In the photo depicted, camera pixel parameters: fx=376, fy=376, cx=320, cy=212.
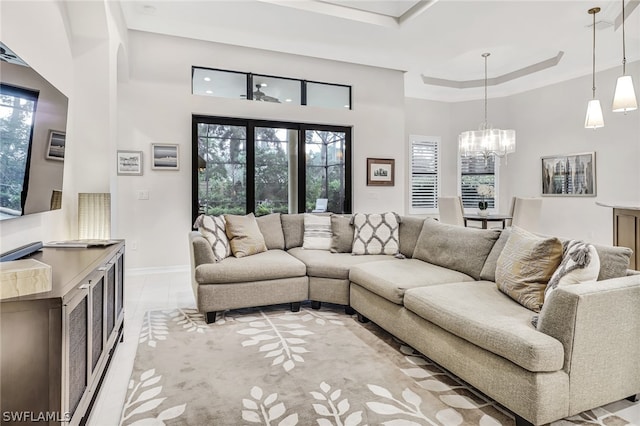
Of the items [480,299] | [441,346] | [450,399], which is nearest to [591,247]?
[480,299]

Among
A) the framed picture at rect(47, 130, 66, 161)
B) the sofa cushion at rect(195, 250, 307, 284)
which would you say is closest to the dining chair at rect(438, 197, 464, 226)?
the sofa cushion at rect(195, 250, 307, 284)

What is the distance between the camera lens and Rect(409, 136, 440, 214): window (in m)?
7.53

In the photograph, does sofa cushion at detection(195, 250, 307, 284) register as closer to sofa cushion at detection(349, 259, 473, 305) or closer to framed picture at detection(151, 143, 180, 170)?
sofa cushion at detection(349, 259, 473, 305)

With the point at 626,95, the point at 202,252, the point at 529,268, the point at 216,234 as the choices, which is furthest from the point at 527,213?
the point at 202,252

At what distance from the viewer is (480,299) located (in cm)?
227

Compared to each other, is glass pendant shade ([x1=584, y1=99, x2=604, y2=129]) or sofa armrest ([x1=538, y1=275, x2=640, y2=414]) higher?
glass pendant shade ([x1=584, y1=99, x2=604, y2=129])

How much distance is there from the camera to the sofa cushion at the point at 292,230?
13.6 feet

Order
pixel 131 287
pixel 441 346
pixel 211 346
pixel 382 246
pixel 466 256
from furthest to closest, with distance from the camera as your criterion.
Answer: pixel 131 287 < pixel 382 246 < pixel 466 256 < pixel 211 346 < pixel 441 346

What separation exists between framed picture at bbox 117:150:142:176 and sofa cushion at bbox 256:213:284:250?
1.89 metres

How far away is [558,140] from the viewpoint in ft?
21.4

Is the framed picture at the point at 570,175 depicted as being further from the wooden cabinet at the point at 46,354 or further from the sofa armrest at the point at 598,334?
the wooden cabinet at the point at 46,354

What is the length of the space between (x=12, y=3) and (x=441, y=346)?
9.92 ft

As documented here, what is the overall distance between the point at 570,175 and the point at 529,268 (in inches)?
205

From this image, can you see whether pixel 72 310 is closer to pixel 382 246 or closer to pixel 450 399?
pixel 450 399
